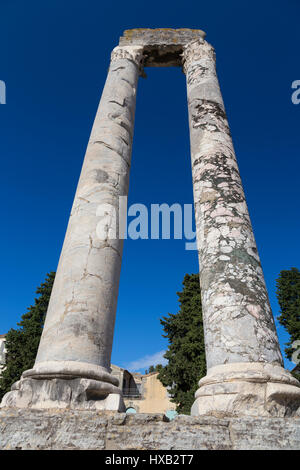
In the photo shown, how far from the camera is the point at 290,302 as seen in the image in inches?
1304

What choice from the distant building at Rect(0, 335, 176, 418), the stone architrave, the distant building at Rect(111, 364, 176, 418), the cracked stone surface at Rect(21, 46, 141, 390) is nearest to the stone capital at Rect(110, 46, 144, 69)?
the stone architrave

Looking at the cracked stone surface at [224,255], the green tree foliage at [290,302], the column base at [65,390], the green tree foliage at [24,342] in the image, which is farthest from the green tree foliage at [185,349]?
the column base at [65,390]

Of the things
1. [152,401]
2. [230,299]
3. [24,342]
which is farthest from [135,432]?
[152,401]

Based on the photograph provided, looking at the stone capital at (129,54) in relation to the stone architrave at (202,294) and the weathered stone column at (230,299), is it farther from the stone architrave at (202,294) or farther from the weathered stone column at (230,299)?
the weathered stone column at (230,299)

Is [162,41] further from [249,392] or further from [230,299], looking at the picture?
[249,392]

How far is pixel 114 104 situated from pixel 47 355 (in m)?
7.72

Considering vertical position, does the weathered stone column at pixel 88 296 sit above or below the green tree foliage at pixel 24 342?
below

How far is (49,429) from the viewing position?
4.06 metres

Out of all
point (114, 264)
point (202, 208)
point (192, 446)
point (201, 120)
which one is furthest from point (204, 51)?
point (192, 446)

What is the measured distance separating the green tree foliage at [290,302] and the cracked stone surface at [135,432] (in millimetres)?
28548

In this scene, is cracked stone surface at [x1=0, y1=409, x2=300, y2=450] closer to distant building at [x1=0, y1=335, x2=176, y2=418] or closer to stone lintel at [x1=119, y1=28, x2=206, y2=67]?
stone lintel at [x1=119, y1=28, x2=206, y2=67]

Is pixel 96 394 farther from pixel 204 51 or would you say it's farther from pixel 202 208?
pixel 204 51

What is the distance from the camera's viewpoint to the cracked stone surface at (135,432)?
3.98m

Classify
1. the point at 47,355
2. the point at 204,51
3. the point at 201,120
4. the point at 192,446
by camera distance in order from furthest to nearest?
the point at 204,51, the point at 201,120, the point at 47,355, the point at 192,446
